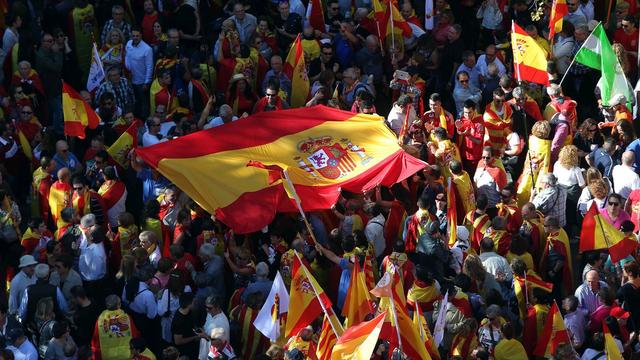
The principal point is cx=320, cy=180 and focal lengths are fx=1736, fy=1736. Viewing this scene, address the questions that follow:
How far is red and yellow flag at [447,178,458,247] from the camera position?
19688 mm

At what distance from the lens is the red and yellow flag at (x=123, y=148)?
2166 cm

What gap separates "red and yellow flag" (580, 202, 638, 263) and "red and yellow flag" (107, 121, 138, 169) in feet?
19.5

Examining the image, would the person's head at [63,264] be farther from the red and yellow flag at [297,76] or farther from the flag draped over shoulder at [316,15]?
the flag draped over shoulder at [316,15]

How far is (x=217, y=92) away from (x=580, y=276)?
5.74m

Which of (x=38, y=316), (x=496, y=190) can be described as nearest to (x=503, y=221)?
(x=496, y=190)

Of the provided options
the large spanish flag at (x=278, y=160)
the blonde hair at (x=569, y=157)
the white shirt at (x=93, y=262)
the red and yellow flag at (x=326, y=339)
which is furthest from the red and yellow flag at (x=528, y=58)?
the white shirt at (x=93, y=262)

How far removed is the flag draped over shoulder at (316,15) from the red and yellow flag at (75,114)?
4.24 m

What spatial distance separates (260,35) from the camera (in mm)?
24406

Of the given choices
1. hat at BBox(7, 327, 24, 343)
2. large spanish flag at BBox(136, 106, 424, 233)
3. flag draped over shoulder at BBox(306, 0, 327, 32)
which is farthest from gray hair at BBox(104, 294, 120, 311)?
flag draped over shoulder at BBox(306, 0, 327, 32)

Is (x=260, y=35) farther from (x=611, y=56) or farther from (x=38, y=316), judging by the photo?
(x=38, y=316)

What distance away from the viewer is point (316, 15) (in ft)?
81.4

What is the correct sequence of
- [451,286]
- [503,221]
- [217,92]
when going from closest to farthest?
[451,286]
[503,221]
[217,92]

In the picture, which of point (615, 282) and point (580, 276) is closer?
point (615, 282)

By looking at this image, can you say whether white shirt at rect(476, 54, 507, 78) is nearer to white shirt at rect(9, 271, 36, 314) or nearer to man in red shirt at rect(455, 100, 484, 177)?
man in red shirt at rect(455, 100, 484, 177)
